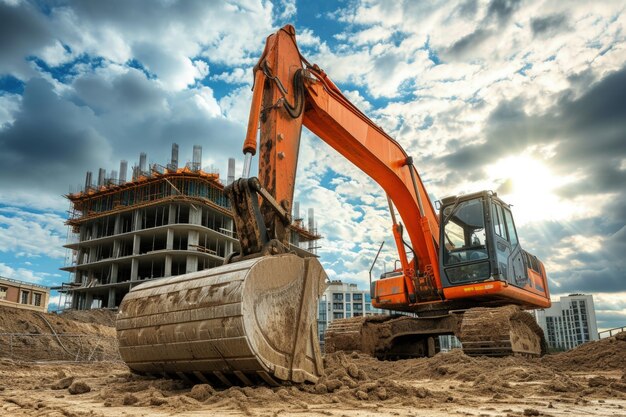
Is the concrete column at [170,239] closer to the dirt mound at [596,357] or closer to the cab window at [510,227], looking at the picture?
the cab window at [510,227]

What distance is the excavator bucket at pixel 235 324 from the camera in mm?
4191

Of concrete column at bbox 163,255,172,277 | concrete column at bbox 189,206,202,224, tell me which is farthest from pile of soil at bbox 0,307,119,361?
concrete column at bbox 189,206,202,224

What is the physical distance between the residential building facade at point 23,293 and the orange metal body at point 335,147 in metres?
30.0

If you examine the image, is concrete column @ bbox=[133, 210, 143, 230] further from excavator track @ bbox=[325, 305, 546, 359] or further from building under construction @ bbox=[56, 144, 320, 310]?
excavator track @ bbox=[325, 305, 546, 359]

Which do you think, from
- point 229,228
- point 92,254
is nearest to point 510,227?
point 229,228

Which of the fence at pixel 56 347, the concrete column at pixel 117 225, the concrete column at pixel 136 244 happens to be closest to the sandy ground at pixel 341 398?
the fence at pixel 56 347

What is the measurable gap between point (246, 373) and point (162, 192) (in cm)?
4579

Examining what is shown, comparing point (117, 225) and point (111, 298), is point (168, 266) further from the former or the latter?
point (117, 225)

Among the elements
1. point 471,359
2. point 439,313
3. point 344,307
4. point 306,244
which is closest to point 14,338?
point 439,313

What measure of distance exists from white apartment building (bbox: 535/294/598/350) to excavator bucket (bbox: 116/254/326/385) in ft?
123

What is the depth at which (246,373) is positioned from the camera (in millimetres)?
4312

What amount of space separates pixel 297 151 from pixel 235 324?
277cm

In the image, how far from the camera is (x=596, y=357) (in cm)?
894

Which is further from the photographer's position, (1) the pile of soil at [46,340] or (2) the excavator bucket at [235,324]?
(1) the pile of soil at [46,340]
